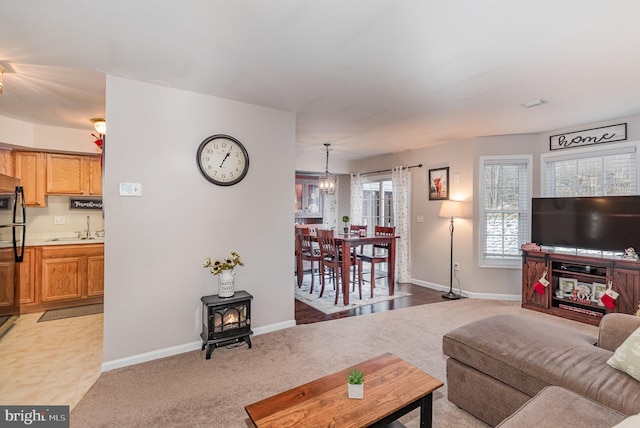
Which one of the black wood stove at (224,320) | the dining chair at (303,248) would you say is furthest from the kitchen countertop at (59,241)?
the dining chair at (303,248)

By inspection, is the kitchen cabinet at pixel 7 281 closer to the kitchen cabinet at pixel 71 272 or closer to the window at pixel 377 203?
the kitchen cabinet at pixel 71 272

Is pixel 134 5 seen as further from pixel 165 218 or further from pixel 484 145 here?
pixel 484 145

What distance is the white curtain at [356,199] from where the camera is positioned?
6844 millimetres

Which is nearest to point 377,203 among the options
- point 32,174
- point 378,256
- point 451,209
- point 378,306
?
point 378,256

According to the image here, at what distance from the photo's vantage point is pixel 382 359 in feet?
6.23

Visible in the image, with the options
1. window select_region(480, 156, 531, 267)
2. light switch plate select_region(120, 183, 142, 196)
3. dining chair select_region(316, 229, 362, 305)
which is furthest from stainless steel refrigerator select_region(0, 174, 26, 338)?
window select_region(480, 156, 531, 267)

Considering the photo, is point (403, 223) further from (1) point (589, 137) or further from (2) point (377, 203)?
(1) point (589, 137)

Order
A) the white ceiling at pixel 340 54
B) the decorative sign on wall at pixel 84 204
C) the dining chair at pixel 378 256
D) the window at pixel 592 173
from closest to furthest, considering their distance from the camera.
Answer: the white ceiling at pixel 340 54
the window at pixel 592 173
the decorative sign on wall at pixel 84 204
the dining chair at pixel 378 256

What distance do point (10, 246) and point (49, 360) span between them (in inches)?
62.7

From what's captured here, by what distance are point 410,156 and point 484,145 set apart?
4.61ft

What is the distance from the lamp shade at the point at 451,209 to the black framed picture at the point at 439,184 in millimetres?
389

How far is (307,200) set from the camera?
713 centimetres

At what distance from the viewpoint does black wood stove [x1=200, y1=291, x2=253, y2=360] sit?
2773 millimetres

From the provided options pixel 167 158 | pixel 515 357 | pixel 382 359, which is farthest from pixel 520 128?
pixel 167 158
